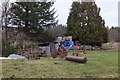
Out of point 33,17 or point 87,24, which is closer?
point 33,17

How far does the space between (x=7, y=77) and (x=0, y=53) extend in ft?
25.6

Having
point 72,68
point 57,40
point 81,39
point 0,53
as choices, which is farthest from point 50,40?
point 72,68

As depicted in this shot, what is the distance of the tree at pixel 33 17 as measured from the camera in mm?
24734

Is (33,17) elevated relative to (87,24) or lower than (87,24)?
elevated

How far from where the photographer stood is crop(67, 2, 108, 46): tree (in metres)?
27.4

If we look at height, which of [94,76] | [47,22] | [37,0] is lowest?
[94,76]

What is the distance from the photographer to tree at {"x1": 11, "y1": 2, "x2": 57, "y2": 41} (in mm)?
24734

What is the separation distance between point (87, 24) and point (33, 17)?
21.2 ft

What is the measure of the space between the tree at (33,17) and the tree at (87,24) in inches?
115

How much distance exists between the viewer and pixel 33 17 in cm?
2448

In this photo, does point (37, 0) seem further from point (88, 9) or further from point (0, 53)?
point (0, 53)

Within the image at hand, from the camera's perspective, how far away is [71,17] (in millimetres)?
28250

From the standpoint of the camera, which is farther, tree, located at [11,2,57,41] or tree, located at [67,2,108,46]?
tree, located at [67,2,108,46]

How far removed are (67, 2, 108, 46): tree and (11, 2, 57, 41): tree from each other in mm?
2921
